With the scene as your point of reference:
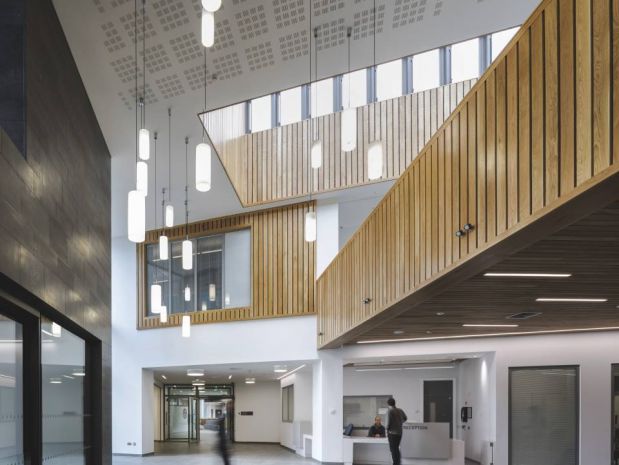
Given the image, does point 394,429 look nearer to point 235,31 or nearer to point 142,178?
point 142,178

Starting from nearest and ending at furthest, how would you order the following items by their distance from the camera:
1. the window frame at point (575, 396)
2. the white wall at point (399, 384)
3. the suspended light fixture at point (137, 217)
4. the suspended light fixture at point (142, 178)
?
the suspended light fixture at point (137, 217) → the suspended light fixture at point (142, 178) → the window frame at point (575, 396) → the white wall at point (399, 384)

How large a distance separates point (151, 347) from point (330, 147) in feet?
22.0

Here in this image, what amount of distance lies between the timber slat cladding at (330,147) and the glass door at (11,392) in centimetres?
782

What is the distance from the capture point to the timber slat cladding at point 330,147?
1359 centimetres

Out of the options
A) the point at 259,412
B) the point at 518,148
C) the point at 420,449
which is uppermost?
the point at 518,148

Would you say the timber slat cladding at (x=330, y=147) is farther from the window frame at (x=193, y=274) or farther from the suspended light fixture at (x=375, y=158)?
the suspended light fixture at (x=375, y=158)

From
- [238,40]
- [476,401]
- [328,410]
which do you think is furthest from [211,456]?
[238,40]

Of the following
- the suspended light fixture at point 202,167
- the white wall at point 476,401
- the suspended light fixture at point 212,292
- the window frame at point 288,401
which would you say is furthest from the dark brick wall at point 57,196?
the window frame at point 288,401

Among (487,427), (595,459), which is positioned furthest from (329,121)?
(595,459)

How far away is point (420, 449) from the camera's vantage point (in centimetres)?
1452

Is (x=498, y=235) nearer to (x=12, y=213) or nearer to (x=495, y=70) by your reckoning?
(x=495, y=70)

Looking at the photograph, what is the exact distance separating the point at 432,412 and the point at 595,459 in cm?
716

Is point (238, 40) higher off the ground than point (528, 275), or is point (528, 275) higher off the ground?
point (238, 40)

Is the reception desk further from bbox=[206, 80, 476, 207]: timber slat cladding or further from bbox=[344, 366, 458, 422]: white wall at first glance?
bbox=[206, 80, 476, 207]: timber slat cladding
